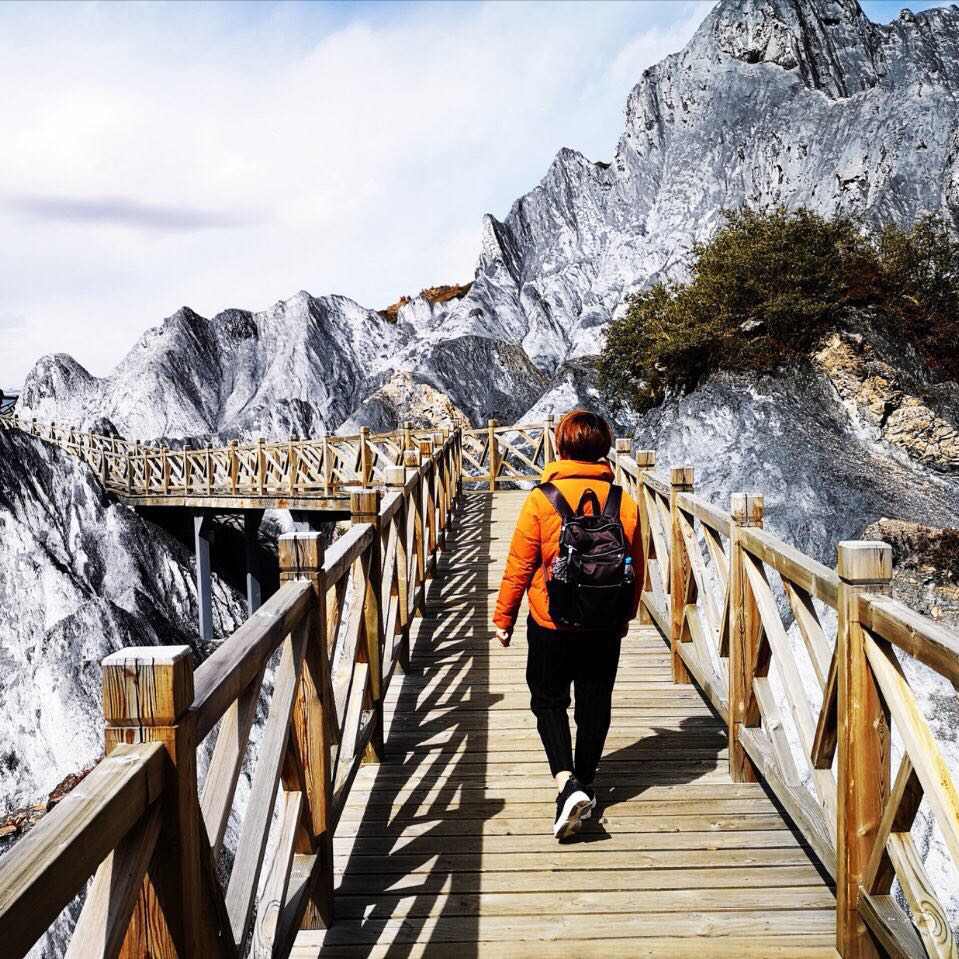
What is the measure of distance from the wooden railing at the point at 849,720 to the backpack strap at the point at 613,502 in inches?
22.6

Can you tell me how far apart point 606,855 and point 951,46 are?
36.0 meters

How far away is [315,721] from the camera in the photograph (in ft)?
8.21

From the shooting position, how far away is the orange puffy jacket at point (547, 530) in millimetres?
2832

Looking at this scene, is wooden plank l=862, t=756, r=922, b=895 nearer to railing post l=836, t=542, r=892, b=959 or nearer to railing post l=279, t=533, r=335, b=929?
railing post l=836, t=542, r=892, b=959

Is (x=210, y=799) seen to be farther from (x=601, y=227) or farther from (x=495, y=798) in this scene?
(x=601, y=227)

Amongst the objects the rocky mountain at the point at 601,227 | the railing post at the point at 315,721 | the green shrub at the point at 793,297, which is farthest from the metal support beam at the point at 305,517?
the railing post at the point at 315,721

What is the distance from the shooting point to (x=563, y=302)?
137ft

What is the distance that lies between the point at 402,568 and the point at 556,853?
2.41 meters

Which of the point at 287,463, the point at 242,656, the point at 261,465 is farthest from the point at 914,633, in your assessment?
the point at 261,465

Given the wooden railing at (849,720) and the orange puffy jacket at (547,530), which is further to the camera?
the orange puffy jacket at (547,530)

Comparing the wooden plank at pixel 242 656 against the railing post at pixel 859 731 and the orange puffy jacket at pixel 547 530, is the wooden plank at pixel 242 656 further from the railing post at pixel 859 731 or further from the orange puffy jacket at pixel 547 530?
the railing post at pixel 859 731

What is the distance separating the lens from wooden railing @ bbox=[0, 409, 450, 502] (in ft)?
60.1

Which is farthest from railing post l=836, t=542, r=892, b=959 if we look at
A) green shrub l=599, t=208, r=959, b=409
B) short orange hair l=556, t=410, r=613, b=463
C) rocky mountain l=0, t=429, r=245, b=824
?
rocky mountain l=0, t=429, r=245, b=824

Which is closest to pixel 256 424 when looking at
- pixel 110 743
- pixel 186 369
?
pixel 186 369
